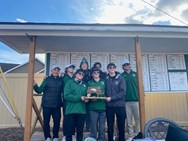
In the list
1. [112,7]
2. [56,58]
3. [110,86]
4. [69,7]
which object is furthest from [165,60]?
[69,7]

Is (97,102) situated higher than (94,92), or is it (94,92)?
(94,92)

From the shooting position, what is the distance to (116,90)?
12.5 feet

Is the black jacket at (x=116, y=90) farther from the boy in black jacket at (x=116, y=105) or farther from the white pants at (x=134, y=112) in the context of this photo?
the white pants at (x=134, y=112)

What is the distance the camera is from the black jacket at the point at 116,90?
3.74 metres

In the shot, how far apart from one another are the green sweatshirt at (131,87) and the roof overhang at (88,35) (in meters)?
0.86

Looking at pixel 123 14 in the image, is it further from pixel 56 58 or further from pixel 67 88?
pixel 67 88

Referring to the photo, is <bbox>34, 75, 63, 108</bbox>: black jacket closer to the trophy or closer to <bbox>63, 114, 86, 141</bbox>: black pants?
<bbox>63, 114, 86, 141</bbox>: black pants

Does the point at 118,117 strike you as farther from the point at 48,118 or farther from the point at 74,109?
the point at 48,118

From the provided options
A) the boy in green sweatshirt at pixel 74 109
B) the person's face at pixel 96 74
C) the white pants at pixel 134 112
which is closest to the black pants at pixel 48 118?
the boy in green sweatshirt at pixel 74 109

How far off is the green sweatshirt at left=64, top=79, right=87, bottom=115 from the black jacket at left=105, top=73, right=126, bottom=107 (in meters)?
0.48

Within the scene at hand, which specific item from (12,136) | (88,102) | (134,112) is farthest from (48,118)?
(134,112)

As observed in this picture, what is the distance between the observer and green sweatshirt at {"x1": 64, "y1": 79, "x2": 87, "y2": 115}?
3.55 metres

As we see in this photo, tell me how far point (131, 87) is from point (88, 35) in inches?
58.3

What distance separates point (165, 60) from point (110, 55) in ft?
5.48
